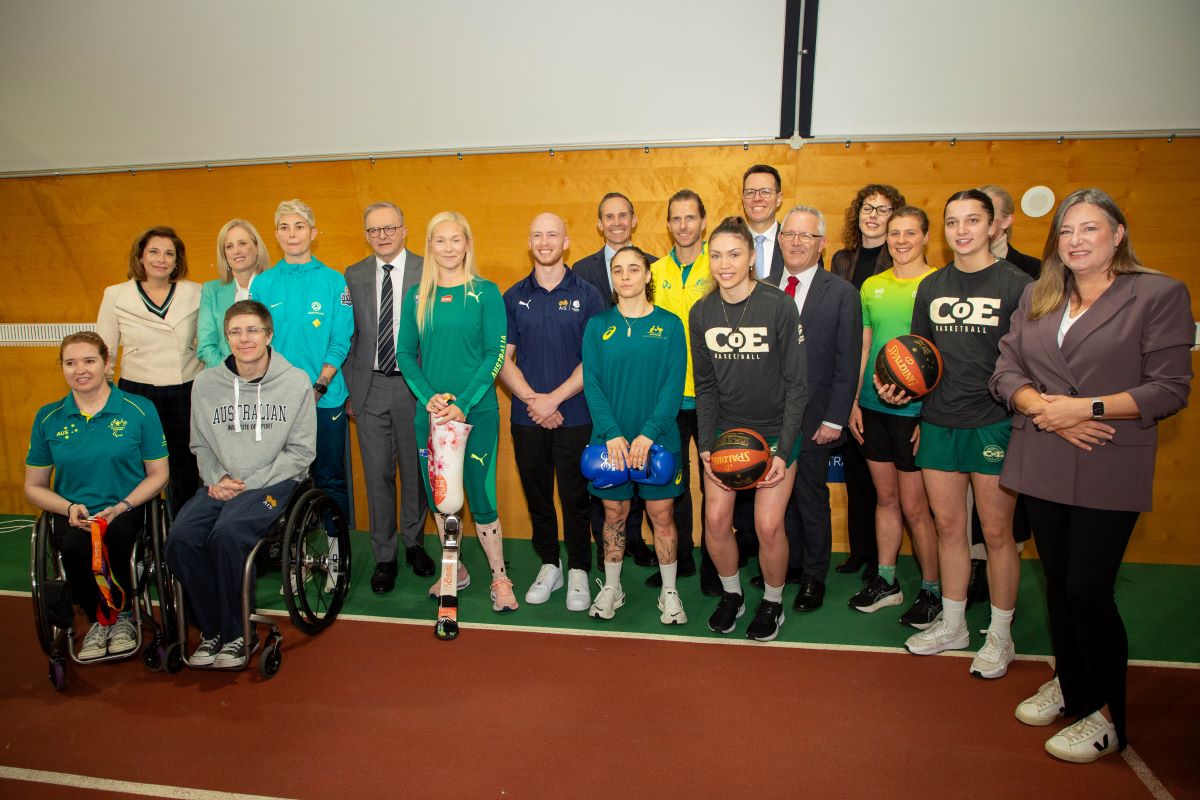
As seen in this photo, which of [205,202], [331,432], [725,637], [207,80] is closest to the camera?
[725,637]

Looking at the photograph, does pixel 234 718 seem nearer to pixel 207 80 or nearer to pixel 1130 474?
pixel 1130 474

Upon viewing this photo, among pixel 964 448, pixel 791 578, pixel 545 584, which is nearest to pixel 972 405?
pixel 964 448

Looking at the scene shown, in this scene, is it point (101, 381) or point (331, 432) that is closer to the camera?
point (101, 381)

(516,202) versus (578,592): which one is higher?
(516,202)

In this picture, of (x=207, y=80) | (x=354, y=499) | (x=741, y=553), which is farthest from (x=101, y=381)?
(x=741, y=553)

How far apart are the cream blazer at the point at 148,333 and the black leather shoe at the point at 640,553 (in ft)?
8.29

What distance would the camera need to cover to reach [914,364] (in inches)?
107

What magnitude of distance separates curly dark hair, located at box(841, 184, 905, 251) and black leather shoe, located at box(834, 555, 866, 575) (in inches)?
63.4

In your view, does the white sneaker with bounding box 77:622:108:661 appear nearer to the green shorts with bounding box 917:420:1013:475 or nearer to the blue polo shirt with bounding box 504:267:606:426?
the blue polo shirt with bounding box 504:267:606:426

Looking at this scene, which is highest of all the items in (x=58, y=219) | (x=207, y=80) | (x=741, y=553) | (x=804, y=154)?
(x=207, y=80)

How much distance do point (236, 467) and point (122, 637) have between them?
2.71 ft

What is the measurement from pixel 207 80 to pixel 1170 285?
4.92m

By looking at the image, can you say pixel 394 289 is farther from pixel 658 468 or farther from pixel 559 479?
pixel 658 468

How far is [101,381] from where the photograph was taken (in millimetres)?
2980
